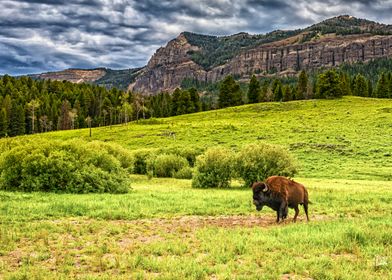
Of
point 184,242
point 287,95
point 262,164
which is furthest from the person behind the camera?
point 287,95

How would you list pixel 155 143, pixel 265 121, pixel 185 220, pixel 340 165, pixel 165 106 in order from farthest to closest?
pixel 165 106
pixel 265 121
pixel 155 143
pixel 340 165
pixel 185 220

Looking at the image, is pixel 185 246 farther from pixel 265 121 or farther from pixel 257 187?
pixel 265 121

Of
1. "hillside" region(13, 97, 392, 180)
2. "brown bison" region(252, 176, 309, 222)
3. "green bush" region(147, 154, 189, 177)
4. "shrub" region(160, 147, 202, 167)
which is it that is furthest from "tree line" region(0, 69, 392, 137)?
"brown bison" region(252, 176, 309, 222)

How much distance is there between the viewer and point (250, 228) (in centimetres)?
1440

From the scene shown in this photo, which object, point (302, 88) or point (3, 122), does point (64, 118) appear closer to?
point (3, 122)

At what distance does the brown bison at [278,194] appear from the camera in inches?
578

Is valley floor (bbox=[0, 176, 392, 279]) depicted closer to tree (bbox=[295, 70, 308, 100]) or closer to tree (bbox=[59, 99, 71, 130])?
tree (bbox=[295, 70, 308, 100])

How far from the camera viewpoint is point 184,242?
12.0m

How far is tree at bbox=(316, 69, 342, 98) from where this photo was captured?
102 metres

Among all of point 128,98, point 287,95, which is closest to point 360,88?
point 287,95

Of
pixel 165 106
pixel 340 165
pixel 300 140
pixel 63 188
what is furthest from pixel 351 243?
pixel 165 106

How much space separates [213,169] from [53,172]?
11399mm

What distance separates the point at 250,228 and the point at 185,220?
10.3ft

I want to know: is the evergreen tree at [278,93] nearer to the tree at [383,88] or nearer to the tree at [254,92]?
the tree at [254,92]
